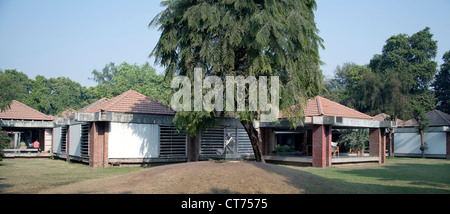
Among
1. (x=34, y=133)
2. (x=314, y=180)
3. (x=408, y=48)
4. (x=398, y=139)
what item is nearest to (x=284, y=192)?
(x=314, y=180)

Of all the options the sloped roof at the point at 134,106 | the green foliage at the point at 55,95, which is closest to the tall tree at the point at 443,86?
the sloped roof at the point at 134,106

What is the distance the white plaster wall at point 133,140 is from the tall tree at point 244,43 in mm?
4123

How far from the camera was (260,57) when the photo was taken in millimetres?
15117

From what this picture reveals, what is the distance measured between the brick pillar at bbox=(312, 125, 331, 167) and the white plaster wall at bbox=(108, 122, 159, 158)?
875 centimetres

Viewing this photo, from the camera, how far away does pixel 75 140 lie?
2367cm

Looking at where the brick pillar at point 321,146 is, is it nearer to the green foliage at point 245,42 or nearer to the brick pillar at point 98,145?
the green foliage at point 245,42

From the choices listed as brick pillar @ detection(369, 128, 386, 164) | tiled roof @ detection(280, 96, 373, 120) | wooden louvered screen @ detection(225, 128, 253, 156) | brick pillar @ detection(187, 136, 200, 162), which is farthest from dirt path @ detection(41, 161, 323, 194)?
brick pillar @ detection(369, 128, 386, 164)

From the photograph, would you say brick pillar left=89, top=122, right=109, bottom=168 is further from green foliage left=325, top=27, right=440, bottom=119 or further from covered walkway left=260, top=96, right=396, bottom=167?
green foliage left=325, top=27, right=440, bottom=119

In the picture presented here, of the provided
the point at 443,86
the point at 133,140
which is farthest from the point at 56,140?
the point at 443,86

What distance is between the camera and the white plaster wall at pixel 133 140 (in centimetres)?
1992

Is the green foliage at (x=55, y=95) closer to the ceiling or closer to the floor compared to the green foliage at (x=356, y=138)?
closer to the ceiling
